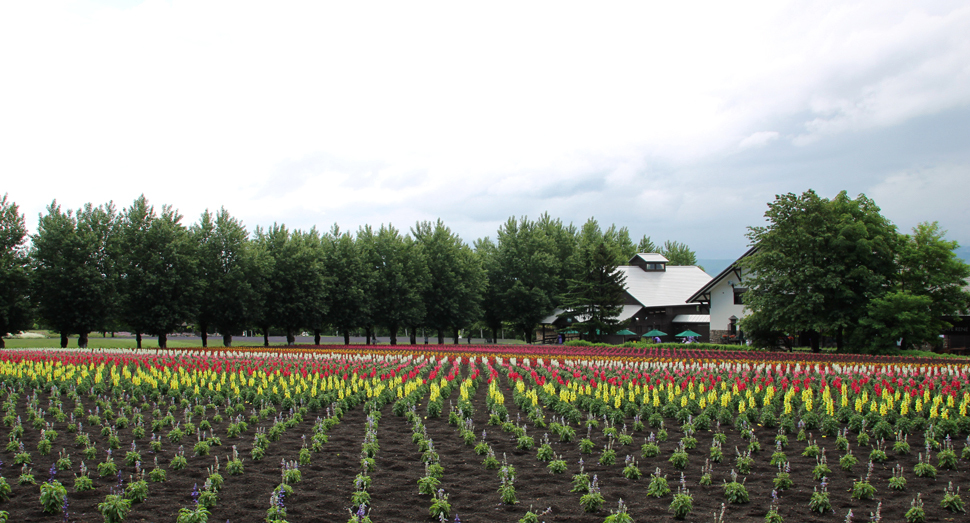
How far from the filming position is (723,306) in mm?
48875

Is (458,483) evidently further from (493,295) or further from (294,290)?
(493,295)

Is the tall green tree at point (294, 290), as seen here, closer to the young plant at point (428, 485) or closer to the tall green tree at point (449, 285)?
the tall green tree at point (449, 285)

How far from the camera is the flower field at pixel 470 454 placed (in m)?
7.05

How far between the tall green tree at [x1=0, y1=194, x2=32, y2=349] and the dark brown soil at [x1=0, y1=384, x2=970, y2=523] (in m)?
33.5

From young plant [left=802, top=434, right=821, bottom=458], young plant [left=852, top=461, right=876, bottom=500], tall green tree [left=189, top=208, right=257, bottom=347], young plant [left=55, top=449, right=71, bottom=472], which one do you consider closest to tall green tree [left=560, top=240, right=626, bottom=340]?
tall green tree [left=189, top=208, right=257, bottom=347]

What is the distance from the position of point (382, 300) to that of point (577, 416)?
38555 mm

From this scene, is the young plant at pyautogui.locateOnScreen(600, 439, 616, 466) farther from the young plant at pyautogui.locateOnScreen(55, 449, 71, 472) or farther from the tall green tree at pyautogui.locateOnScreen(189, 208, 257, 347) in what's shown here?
the tall green tree at pyautogui.locateOnScreen(189, 208, 257, 347)

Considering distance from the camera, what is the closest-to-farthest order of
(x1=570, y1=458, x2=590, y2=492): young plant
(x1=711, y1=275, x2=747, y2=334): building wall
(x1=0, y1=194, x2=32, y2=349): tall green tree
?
(x1=570, y1=458, x2=590, y2=492): young plant
(x1=0, y1=194, x2=32, y2=349): tall green tree
(x1=711, y1=275, x2=747, y2=334): building wall

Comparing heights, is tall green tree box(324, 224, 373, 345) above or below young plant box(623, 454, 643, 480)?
above

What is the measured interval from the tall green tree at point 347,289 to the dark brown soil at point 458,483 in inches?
1407

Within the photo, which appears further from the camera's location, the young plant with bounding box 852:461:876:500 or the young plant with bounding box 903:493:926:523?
the young plant with bounding box 852:461:876:500

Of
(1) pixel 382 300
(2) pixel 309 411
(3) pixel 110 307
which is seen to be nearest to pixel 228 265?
(3) pixel 110 307

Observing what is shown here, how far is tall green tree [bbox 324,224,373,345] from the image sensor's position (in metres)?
46.7

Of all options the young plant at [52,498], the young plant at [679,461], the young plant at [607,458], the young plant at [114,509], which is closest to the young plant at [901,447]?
the young plant at [679,461]
